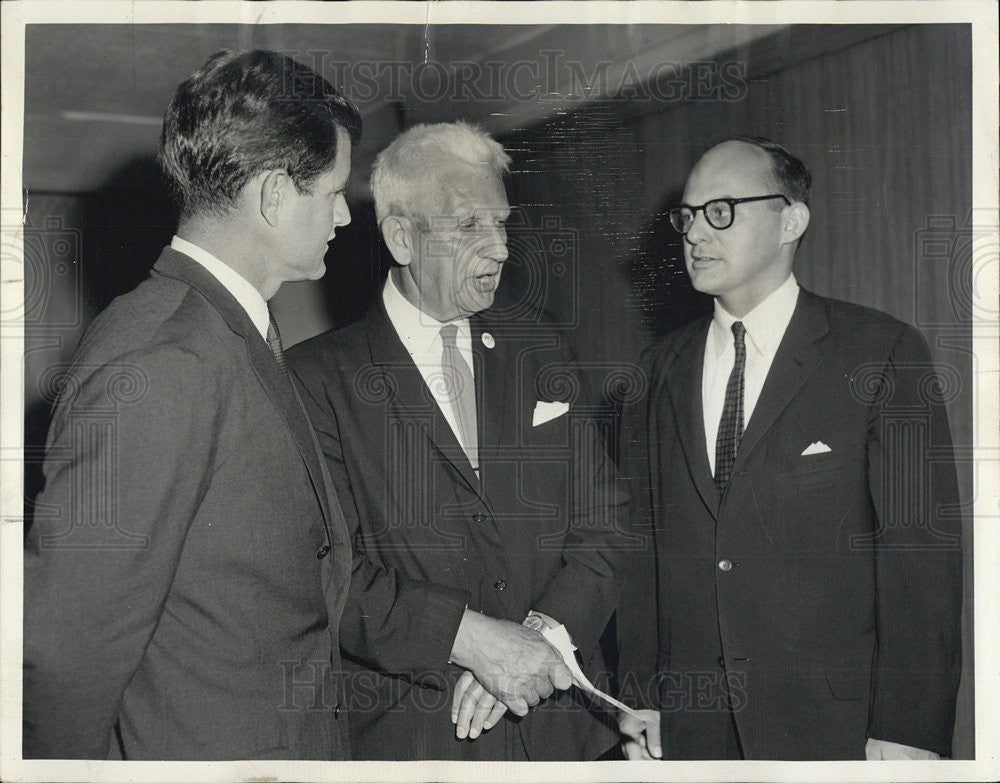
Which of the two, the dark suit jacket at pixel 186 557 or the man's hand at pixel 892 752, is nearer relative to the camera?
the dark suit jacket at pixel 186 557

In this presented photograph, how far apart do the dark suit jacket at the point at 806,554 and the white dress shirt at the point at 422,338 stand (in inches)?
14.6

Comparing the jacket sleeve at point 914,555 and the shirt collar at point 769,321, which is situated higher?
the shirt collar at point 769,321

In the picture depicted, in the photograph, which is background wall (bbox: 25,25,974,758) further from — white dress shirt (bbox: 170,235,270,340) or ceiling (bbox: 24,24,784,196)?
white dress shirt (bbox: 170,235,270,340)

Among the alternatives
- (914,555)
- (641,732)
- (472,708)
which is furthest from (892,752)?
(472,708)

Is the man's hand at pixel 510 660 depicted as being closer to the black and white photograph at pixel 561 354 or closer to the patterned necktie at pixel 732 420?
the black and white photograph at pixel 561 354

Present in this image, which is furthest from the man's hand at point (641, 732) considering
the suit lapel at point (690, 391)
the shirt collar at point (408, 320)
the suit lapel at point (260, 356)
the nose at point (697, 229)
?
the nose at point (697, 229)

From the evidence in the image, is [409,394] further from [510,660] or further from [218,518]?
[510,660]

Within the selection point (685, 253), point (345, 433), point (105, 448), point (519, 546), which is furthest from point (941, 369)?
point (105, 448)

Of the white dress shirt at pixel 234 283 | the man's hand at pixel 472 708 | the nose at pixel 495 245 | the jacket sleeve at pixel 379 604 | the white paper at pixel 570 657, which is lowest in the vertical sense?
the man's hand at pixel 472 708

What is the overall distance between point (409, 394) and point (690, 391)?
0.54m

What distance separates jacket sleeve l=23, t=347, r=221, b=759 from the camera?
1603 millimetres

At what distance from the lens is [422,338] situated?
5.91ft

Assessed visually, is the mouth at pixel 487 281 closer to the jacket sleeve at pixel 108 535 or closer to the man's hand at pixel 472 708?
the jacket sleeve at pixel 108 535

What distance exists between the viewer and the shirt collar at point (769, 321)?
1.82 meters
